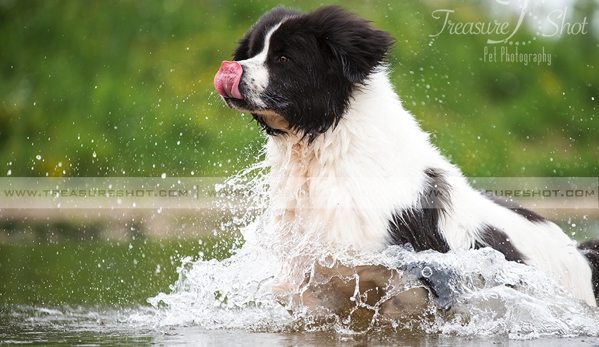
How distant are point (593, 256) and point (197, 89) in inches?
266

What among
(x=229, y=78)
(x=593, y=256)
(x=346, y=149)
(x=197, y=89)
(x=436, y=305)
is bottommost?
(x=436, y=305)


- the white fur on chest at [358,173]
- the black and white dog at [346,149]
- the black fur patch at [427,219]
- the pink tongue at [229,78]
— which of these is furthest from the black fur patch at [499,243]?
the pink tongue at [229,78]

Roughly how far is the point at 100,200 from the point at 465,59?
4.99 meters

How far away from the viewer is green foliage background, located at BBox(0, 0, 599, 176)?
31.2 feet

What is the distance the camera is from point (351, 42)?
3.47 metres

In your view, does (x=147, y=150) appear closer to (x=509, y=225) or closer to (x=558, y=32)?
(x=558, y=32)

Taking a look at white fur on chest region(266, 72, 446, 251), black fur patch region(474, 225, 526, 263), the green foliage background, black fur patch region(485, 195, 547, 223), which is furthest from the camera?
the green foliage background

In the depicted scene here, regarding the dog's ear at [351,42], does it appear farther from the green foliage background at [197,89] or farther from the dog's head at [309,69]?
the green foliage background at [197,89]

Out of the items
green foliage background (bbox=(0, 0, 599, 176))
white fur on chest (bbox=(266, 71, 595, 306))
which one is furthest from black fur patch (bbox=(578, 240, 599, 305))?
green foliage background (bbox=(0, 0, 599, 176))

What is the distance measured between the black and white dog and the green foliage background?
5.67 m

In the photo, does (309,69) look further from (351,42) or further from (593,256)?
(593,256)

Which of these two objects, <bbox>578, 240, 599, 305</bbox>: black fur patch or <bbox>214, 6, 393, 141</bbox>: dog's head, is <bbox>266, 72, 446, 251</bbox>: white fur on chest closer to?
<bbox>214, 6, 393, 141</bbox>: dog's head

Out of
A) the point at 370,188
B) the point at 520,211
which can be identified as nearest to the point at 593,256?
the point at 520,211

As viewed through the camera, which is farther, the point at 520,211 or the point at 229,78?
the point at 520,211
